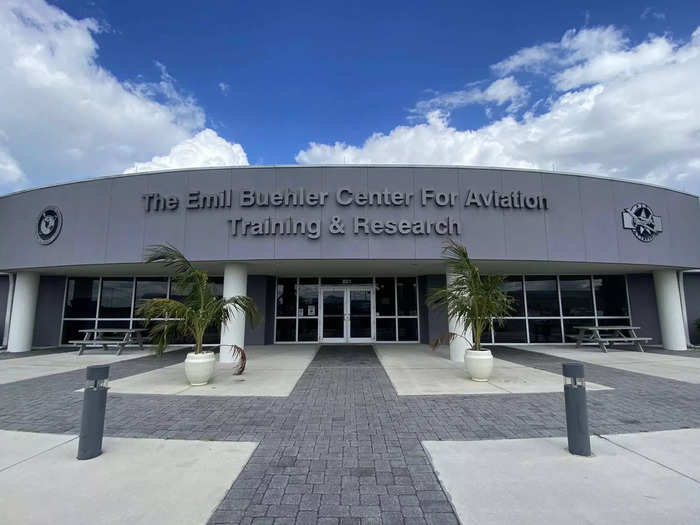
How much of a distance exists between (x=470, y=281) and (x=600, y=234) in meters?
6.57

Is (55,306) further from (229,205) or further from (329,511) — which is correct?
(329,511)

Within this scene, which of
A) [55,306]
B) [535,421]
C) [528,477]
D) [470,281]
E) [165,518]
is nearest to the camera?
[165,518]

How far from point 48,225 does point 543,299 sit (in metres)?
19.5

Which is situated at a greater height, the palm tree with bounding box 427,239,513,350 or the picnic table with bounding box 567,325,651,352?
the palm tree with bounding box 427,239,513,350

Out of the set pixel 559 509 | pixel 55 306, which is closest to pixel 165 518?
pixel 559 509

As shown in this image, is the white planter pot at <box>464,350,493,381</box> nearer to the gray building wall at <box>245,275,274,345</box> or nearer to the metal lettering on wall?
the metal lettering on wall

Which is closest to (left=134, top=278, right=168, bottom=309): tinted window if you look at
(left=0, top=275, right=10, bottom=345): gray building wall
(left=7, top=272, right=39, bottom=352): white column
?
(left=7, top=272, right=39, bottom=352): white column

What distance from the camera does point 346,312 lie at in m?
15.8

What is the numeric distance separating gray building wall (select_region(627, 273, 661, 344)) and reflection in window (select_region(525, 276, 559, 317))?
3.00 metres

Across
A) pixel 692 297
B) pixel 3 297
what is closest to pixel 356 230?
pixel 692 297

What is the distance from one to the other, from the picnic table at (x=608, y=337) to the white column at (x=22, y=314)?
21.4 meters

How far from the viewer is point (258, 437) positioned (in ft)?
15.2

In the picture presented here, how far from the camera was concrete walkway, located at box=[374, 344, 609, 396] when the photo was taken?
7078mm

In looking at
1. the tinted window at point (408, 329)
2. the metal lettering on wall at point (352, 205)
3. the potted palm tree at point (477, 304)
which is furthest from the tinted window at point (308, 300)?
the potted palm tree at point (477, 304)
